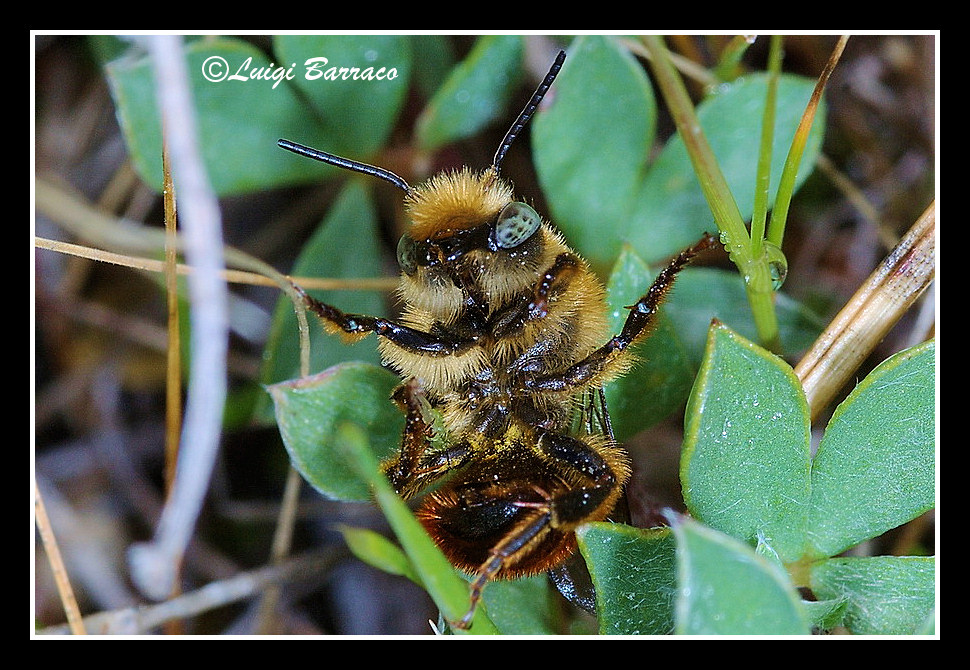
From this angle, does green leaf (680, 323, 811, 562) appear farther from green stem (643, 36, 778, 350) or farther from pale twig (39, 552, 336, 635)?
pale twig (39, 552, 336, 635)

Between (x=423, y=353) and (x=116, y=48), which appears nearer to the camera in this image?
(x=423, y=353)

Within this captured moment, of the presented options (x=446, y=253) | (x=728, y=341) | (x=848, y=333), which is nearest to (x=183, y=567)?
(x=446, y=253)

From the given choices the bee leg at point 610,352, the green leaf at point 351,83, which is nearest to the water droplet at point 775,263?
the bee leg at point 610,352

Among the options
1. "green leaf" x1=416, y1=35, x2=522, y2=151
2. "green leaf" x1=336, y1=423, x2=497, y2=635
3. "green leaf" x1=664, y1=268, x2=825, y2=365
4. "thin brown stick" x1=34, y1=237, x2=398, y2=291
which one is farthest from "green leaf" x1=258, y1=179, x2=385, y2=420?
"green leaf" x1=336, y1=423, x2=497, y2=635

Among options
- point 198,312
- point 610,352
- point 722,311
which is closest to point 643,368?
point 610,352

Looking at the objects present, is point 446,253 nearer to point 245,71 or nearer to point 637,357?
point 637,357

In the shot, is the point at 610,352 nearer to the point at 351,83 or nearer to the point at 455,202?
the point at 455,202
